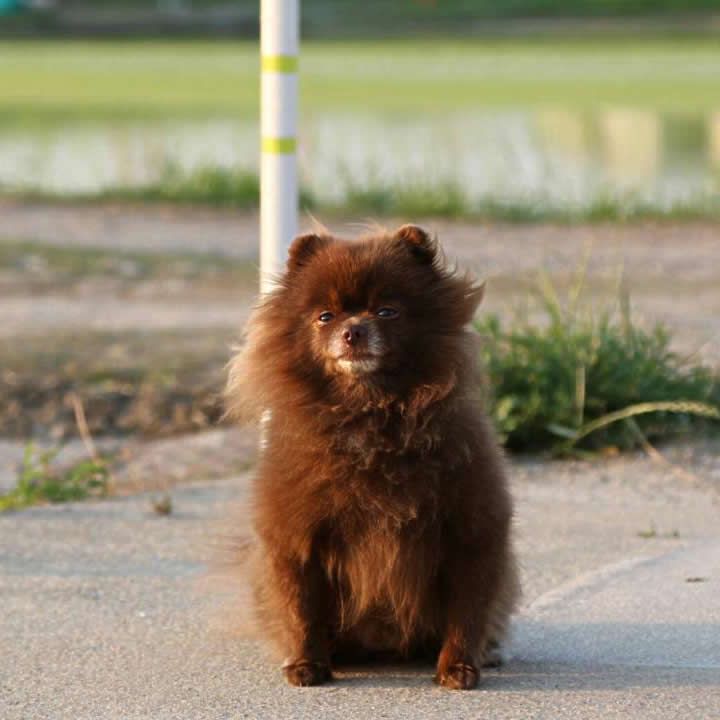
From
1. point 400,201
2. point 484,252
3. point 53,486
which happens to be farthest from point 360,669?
point 400,201

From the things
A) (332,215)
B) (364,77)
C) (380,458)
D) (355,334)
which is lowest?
(364,77)

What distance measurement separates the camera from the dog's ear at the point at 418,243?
4.70 meters

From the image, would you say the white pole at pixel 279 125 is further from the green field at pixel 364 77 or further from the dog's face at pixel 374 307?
the green field at pixel 364 77

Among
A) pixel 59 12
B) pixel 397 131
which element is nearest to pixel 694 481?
pixel 397 131

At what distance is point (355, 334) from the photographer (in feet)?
14.7

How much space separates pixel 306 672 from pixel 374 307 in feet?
3.34

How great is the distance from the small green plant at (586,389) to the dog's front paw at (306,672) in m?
2.98

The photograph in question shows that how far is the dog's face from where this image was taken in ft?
14.9

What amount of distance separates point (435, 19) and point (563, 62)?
12287 millimetres

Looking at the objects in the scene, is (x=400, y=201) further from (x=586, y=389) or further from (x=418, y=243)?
(x=418, y=243)

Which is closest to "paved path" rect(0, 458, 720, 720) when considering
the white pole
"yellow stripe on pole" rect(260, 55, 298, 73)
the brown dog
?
the brown dog

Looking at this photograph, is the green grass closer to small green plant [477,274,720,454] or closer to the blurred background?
the blurred background

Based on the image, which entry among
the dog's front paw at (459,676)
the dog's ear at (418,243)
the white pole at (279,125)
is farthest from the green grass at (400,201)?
the dog's front paw at (459,676)

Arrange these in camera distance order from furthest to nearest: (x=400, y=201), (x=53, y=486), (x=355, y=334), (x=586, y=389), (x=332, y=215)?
1. (x=400, y=201)
2. (x=332, y=215)
3. (x=586, y=389)
4. (x=53, y=486)
5. (x=355, y=334)
